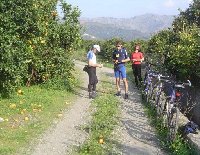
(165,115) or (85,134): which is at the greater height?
(165,115)

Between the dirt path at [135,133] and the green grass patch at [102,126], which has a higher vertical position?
the green grass patch at [102,126]

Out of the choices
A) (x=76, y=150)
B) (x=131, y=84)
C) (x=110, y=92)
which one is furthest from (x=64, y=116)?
(x=131, y=84)

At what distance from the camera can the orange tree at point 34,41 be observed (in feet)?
40.5

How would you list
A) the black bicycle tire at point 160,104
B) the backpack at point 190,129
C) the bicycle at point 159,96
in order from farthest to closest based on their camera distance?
the bicycle at point 159,96
the black bicycle tire at point 160,104
the backpack at point 190,129

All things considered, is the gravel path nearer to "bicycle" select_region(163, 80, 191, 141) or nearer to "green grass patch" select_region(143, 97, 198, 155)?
"green grass patch" select_region(143, 97, 198, 155)

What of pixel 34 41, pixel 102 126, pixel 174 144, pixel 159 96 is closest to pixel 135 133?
pixel 102 126

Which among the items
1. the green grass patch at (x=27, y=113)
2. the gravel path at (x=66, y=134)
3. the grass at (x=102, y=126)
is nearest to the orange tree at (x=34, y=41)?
the green grass patch at (x=27, y=113)

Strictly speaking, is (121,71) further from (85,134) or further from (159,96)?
(85,134)

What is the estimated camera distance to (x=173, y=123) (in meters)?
9.38

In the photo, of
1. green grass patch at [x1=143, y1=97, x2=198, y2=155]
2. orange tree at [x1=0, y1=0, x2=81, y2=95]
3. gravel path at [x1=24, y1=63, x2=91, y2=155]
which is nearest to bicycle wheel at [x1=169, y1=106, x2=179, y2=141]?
green grass patch at [x1=143, y1=97, x2=198, y2=155]

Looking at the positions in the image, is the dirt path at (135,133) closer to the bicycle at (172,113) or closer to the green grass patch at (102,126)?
the green grass patch at (102,126)

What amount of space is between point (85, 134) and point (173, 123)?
204cm

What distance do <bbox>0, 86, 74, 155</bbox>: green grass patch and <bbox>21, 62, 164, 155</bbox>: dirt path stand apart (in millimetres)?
318

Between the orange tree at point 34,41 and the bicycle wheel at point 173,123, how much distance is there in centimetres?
494
